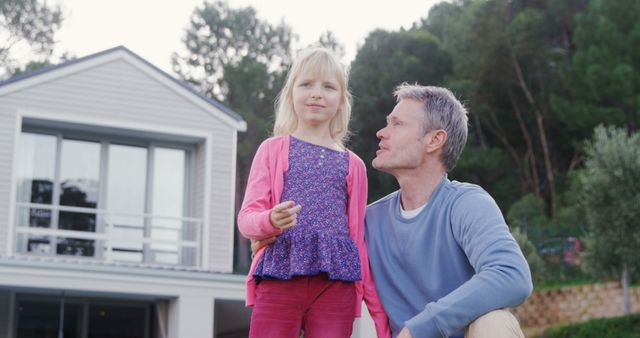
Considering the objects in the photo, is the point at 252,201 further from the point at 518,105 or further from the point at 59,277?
the point at 518,105

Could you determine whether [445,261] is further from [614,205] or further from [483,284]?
[614,205]

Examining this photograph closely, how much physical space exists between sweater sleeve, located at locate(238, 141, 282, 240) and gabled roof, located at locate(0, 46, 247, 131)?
11.0m

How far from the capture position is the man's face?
3209 millimetres

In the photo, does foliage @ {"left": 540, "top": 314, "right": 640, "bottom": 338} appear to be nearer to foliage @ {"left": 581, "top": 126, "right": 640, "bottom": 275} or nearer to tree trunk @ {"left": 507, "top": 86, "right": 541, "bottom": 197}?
foliage @ {"left": 581, "top": 126, "right": 640, "bottom": 275}

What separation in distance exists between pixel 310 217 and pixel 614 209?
15.2m

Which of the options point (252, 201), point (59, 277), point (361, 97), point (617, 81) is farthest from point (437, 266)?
point (361, 97)

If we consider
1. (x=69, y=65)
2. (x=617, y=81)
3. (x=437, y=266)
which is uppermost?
(x=617, y=81)

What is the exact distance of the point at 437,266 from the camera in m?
3.10

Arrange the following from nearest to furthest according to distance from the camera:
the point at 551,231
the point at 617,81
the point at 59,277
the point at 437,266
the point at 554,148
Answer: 1. the point at 437,266
2. the point at 59,277
3. the point at 551,231
4. the point at 617,81
5. the point at 554,148

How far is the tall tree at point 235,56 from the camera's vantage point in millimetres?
32219

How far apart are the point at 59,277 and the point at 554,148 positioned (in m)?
19.5

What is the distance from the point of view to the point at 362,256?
133 inches

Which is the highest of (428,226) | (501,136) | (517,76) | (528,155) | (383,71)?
(383,71)

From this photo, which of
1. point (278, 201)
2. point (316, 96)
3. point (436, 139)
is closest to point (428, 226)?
point (436, 139)
